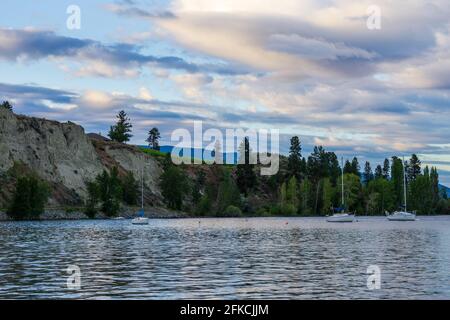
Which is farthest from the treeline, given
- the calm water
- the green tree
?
the calm water

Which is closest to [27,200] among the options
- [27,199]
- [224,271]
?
[27,199]

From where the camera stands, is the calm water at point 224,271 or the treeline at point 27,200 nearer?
the calm water at point 224,271

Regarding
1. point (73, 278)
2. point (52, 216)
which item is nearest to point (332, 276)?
point (73, 278)

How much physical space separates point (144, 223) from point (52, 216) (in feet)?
135

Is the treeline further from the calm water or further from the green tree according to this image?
the calm water

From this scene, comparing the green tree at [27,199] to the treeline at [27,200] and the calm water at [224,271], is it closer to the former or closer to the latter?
the treeline at [27,200]

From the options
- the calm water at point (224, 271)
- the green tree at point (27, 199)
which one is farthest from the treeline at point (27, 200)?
the calm water at point (224, 271)

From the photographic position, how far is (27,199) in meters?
178

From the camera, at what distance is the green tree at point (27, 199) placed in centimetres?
17825

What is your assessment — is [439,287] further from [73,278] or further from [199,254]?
[199,254]

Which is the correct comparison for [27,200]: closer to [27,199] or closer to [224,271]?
[27,199]

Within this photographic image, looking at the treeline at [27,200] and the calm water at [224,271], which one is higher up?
the treeline at [27,200]
